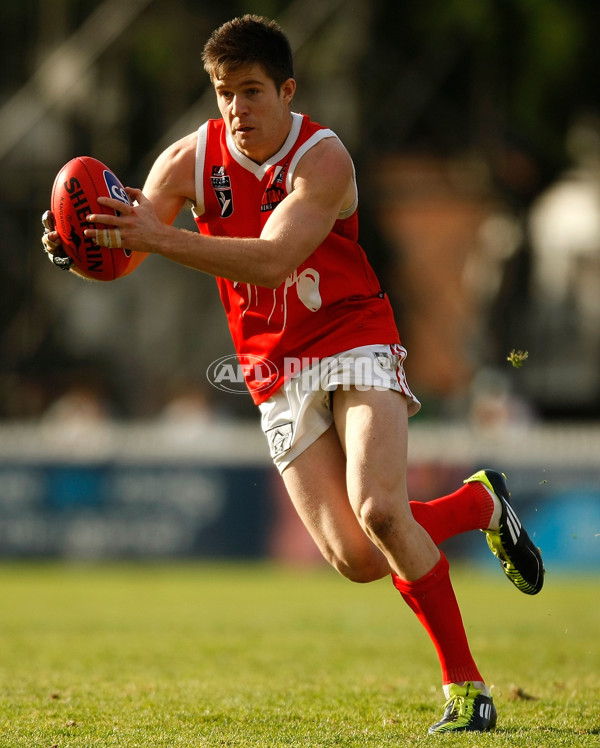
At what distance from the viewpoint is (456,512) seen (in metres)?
5.07

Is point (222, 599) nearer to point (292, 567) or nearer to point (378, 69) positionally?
point (292, 567)

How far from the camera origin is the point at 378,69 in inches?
711

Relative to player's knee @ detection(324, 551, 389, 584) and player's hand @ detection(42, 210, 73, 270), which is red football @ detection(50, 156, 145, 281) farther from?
player's knee @ detection(324, 551, 389, 584)

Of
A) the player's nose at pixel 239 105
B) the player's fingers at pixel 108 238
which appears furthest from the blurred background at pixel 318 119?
the player's fingers at pixel 108 238

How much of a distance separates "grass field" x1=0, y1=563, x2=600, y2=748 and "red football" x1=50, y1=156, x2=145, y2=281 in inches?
67.1

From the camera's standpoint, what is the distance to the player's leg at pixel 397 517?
4535 millimetres

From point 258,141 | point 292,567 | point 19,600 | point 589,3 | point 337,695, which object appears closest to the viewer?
point 258,141

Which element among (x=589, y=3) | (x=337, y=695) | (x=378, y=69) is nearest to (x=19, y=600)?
(x=337, y=695)

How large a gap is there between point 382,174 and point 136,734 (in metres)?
16.4

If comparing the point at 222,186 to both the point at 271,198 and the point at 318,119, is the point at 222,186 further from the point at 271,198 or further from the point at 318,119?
the point at 318,119

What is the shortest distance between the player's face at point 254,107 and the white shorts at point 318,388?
0.87 meters

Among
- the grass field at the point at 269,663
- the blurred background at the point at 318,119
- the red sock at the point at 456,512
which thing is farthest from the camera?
the blurred background at the point at 318,119

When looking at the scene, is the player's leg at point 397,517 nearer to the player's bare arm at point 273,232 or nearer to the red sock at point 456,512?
the red sock at point 456,512

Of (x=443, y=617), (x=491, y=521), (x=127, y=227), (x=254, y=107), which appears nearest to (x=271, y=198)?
(x=254, y=107)
